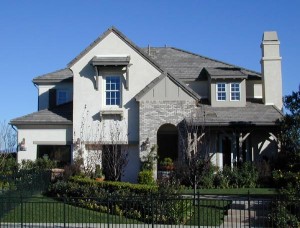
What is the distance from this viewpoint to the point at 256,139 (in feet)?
97.3

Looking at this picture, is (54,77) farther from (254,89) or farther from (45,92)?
(254,89)

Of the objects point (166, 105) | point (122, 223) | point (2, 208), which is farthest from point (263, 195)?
point (2, 208)

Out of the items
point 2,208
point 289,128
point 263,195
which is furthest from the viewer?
point 263,195

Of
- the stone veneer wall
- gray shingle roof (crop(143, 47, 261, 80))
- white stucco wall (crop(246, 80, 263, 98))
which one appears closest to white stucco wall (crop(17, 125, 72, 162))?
the stone veneer wall

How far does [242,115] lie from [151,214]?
12245 millimetres

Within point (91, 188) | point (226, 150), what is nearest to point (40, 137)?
point (91, 188)

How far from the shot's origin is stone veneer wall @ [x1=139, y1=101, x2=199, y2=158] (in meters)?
28.8

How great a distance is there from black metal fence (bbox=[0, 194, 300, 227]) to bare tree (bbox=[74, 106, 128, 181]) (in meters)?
9.17

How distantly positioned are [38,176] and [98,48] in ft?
33.2

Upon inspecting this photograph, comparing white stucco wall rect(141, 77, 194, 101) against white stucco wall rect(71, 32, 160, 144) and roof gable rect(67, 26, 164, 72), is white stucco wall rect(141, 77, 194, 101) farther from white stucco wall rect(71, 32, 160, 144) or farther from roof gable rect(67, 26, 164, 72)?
roof gable rect(67, 26, 164, 72)

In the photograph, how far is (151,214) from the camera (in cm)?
1858

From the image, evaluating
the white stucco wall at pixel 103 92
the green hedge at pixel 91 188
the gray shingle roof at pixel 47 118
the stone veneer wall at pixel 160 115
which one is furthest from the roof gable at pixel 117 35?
the green hedge at pixel 91 188

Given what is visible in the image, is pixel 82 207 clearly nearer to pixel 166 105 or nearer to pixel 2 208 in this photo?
pixel 2 208

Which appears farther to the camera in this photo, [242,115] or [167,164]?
[242,115]
